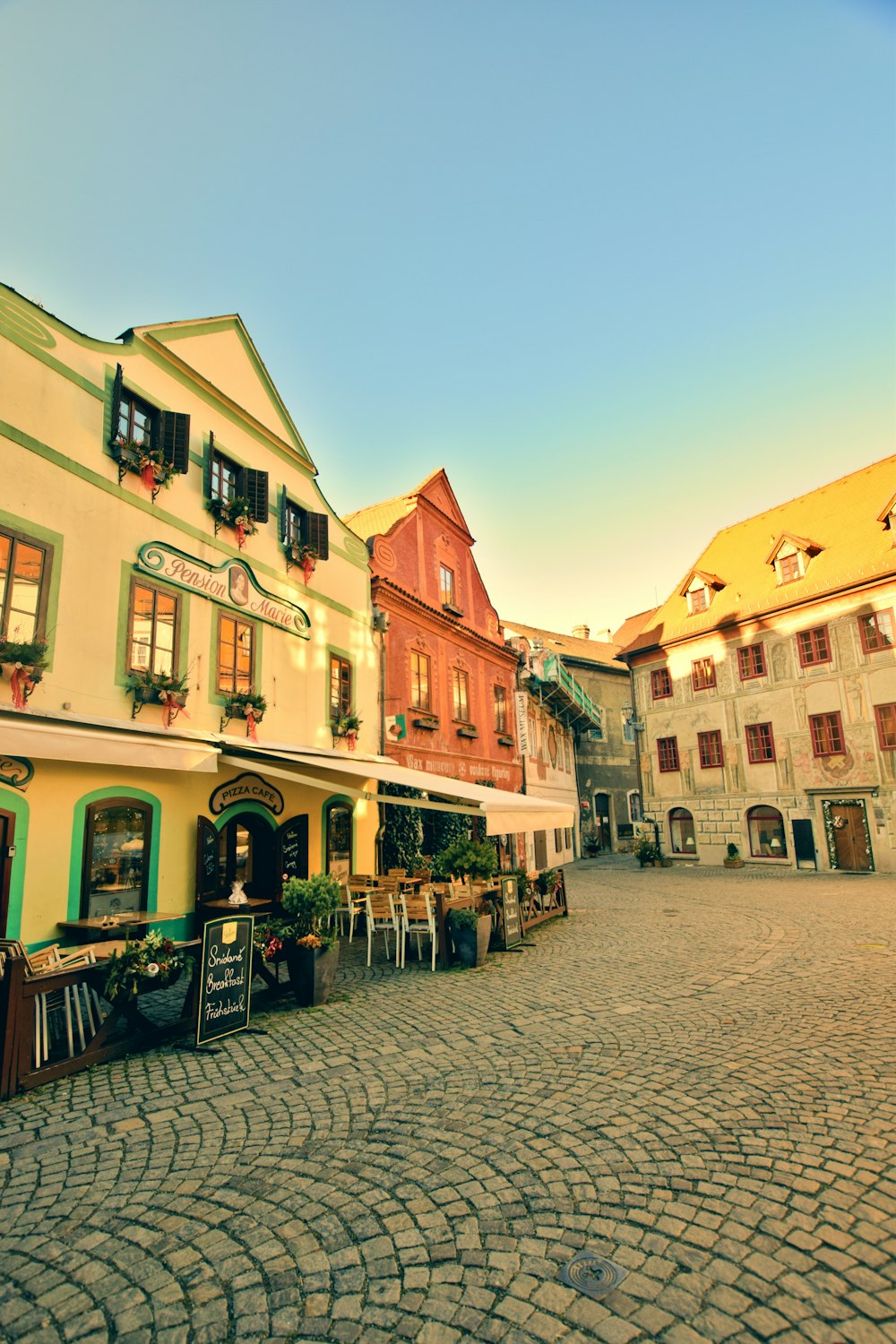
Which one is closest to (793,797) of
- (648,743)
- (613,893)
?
(648,743)

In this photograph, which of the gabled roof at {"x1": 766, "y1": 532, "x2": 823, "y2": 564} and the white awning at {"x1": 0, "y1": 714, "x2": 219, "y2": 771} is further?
the gabled roof at {"x1": 766, "y1": 532, "x2": 823, "y2": 564}

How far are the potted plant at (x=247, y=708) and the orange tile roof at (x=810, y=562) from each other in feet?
69.9

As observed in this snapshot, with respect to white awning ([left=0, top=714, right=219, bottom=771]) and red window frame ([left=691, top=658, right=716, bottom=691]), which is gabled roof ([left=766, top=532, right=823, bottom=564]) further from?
white awning ([left=0, top=714, right=219, bottom=771])

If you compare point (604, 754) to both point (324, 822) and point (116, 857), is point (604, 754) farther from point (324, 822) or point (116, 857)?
point (116, 857)

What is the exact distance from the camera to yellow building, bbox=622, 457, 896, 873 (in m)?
23.0

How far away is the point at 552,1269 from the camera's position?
3.13 meters

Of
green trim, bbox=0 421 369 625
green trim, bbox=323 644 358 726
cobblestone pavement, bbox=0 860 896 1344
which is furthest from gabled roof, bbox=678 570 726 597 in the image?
cobblestone pavement, bbox=0 860 896 1344

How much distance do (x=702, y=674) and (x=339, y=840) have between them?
1982 centimetres

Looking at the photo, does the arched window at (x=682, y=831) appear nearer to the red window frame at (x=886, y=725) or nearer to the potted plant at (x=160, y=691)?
the red window frame at (x=886, y=725)

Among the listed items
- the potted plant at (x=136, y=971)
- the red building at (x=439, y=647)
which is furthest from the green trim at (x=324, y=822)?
the potted plant at (x=136, y=971)

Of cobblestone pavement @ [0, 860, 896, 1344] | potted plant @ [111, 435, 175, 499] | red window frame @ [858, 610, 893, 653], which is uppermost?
red window frame @ [858, 610, 893, 653]

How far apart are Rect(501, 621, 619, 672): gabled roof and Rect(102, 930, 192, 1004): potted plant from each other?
33.8 meters

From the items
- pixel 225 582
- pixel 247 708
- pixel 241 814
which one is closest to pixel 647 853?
pixel 241 814

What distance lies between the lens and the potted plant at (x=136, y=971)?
6160mm
